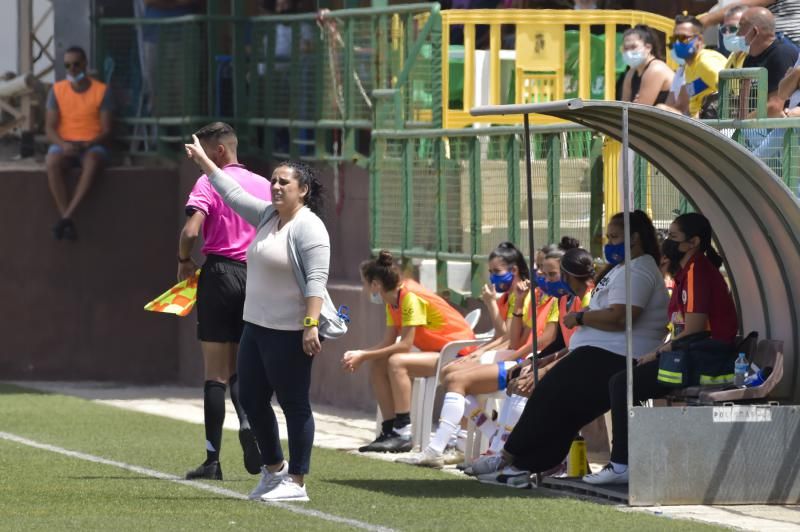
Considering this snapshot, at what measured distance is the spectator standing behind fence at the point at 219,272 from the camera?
11.0 metres

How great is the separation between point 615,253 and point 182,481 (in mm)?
2754

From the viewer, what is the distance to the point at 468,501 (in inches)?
407

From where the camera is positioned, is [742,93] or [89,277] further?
[89,277]

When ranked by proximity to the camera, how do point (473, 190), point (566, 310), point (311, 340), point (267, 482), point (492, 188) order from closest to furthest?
1. point (311, 340)
2. point (267, 482)
3. point (566, 310)
4. point (492, 188)
5. point (473, 190)

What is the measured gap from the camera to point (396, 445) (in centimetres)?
1371

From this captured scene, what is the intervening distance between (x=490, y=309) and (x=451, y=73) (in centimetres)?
378

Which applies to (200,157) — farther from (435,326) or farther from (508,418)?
(435,326)

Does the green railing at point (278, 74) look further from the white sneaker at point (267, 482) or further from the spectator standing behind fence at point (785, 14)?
the white sneaker at point (267, 482)

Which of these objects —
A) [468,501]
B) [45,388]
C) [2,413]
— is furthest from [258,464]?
[45,388]

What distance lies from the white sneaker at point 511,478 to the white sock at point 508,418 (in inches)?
28.7

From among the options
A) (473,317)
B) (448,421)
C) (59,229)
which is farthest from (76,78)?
(448,421)

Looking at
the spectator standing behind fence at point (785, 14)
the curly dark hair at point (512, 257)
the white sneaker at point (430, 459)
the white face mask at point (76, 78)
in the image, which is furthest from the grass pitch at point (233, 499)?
the white face mask at point (76, 78)

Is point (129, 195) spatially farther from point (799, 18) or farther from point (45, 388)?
point (799, 18)

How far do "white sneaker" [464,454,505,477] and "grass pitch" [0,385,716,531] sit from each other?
8 cm
